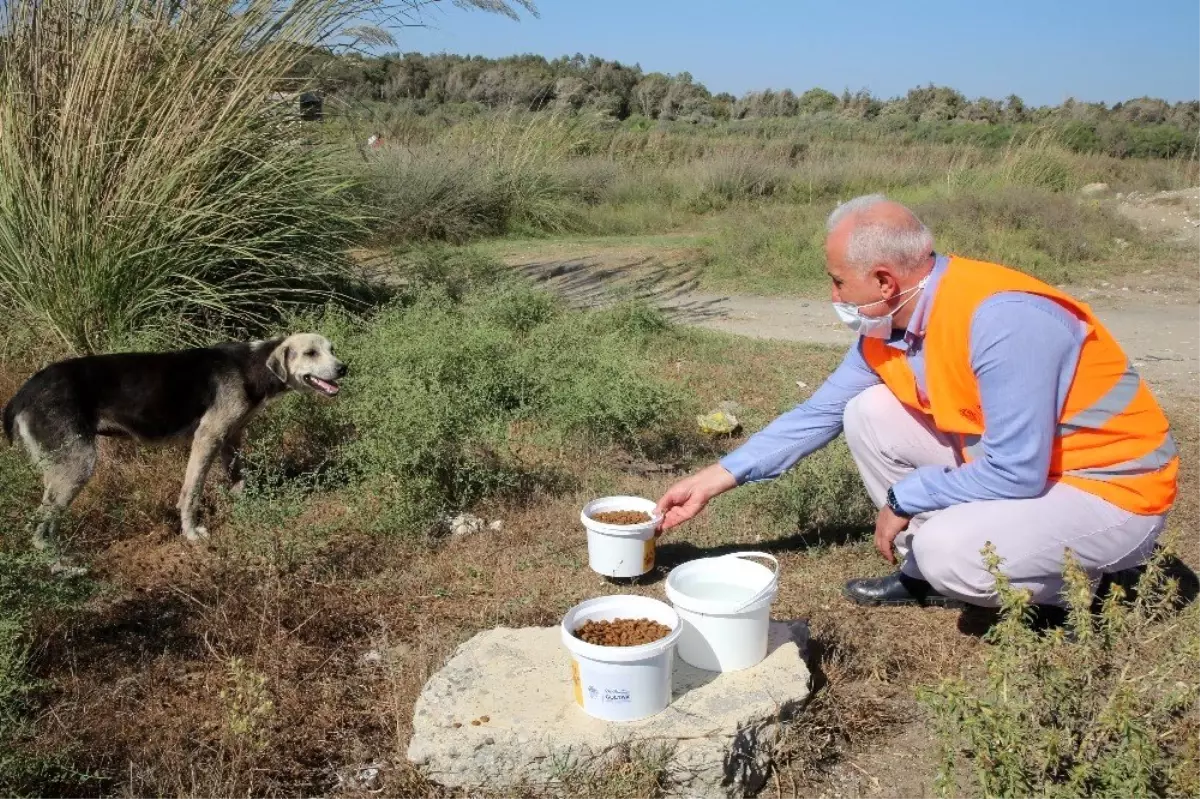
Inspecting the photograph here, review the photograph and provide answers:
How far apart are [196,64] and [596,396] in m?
3.18

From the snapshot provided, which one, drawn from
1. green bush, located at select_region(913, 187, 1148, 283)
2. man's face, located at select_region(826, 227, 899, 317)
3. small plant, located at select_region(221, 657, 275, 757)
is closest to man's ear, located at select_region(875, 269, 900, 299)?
man's face, located at select_region(826, 227, 899, 317)

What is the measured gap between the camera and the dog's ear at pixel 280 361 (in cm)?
475

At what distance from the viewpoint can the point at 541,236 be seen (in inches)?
619

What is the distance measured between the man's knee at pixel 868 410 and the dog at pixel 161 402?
252 centimetres

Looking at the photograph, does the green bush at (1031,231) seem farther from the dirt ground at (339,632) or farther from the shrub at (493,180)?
the dirt ground at (339,632)

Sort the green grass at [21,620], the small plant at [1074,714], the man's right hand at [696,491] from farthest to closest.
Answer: the man's right hand at [696,491], the green grass at [21,620], the small plant at [1074,714]

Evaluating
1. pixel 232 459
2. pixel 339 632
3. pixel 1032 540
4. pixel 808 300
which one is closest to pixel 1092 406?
pixel 1032 540

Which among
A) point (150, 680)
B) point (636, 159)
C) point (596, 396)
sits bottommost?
point (150, 680)

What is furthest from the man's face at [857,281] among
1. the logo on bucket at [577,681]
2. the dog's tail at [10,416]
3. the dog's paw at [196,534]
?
the dog's tail at [10,416]

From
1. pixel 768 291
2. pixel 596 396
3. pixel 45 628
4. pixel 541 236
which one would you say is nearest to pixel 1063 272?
pixel 768 291

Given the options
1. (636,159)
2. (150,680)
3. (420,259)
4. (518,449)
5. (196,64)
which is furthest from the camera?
(636,159)

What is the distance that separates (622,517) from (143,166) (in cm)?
375

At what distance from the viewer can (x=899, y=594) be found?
3.70m

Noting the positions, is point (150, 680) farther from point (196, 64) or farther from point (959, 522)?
point (196, 64)
